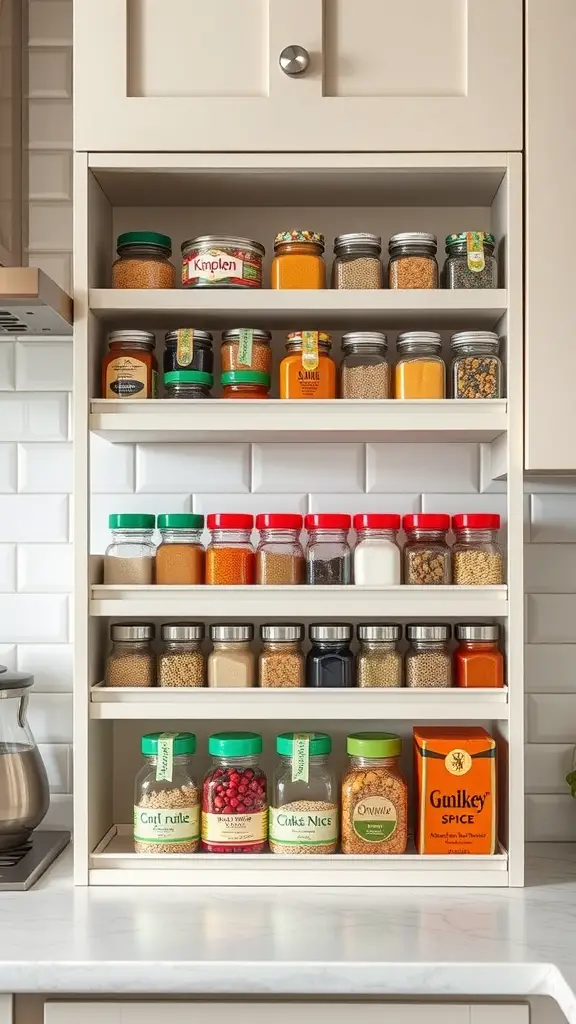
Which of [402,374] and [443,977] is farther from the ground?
[402,374]

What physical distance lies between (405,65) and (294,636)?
0.95 m

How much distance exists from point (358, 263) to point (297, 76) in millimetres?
308

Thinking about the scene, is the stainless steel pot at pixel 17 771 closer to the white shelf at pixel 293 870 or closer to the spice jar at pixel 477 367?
the white shelf at pixel 293 870

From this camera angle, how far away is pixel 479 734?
1.69m

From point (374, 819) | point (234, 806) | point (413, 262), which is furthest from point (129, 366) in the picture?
point (374, 819)

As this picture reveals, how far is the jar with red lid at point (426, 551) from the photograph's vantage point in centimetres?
167

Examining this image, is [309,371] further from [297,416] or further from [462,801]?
[462,801]

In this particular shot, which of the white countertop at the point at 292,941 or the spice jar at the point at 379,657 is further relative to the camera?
the spice jar at the point at 379,657

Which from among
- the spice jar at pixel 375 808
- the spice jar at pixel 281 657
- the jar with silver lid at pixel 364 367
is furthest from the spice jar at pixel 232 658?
the jar with silver lid at pixel 364 367

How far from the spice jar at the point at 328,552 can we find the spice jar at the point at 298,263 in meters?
0.39

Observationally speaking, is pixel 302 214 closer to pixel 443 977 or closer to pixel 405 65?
pixel 405 65

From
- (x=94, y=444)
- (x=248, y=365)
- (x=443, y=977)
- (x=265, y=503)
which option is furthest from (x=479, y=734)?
(x=94, y=444)

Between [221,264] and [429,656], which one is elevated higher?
[221,264]

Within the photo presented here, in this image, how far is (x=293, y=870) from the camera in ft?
5.30
